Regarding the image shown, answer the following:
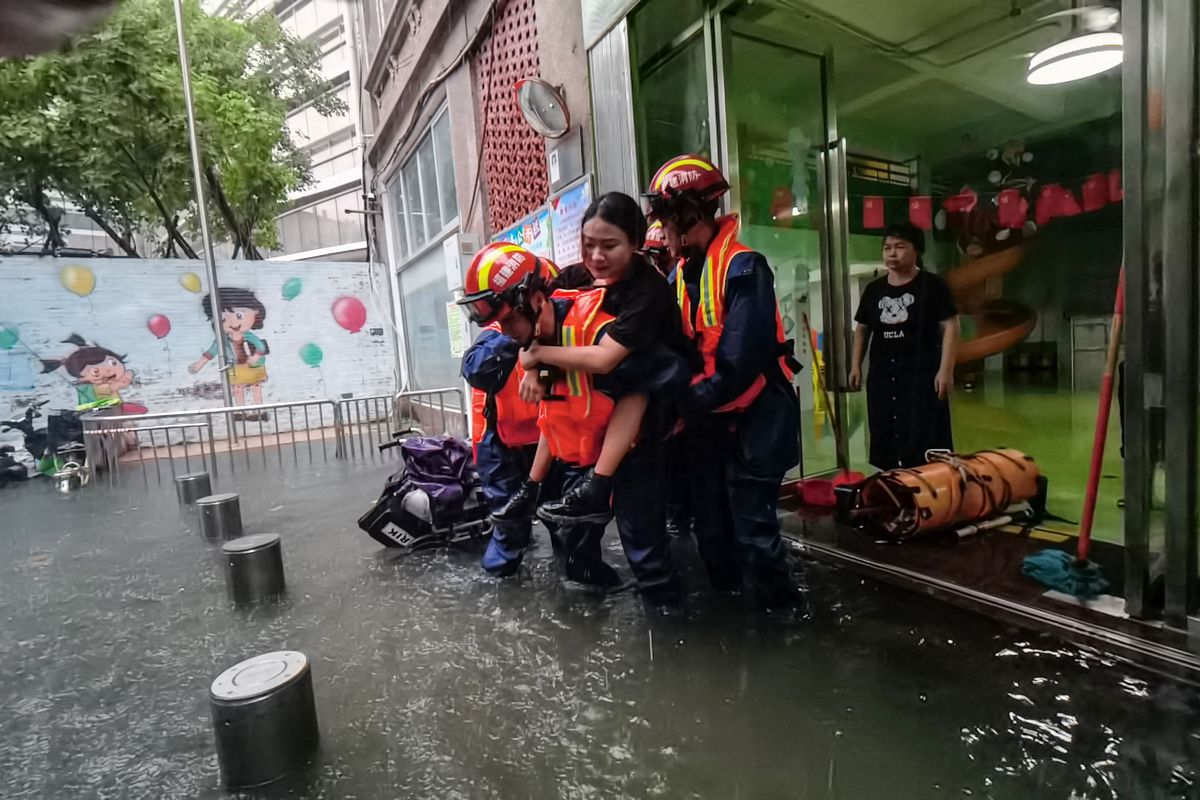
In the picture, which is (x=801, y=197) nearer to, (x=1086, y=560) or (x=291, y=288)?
(x=1086, y=560)

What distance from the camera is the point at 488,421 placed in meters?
3.17

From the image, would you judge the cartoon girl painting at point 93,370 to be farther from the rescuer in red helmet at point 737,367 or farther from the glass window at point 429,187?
the rescuer in red helmet at point 737,367

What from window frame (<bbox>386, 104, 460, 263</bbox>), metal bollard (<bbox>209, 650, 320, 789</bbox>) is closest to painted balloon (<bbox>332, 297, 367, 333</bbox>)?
window frame (<bbox>386, 104, 460, 263</bbox>)

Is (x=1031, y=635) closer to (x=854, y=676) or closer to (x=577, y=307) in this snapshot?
(x=854, y=676)

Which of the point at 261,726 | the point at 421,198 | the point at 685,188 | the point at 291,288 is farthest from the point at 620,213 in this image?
the point at 291,288

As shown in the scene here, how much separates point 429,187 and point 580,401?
324 inches

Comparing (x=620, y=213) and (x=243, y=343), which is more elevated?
(x=243, y=343)

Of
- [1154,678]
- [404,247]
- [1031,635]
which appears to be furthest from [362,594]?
[404,247]

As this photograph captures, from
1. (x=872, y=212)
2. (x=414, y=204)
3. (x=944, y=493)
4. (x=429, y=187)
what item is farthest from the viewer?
(x=414, y=204)

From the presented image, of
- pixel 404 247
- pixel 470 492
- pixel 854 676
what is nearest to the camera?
pixel 854 676

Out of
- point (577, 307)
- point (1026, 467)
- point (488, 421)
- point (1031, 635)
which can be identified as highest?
point (577, 307)

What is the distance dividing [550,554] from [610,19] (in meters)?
3.60

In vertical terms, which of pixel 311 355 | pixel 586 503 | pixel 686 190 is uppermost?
pixel 686 190

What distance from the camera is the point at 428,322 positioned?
10680 mm
